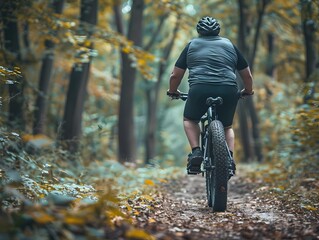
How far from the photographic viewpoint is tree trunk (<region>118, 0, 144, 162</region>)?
13766 millimetres

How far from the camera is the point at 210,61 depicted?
5.75m

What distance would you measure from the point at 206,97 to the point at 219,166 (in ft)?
3.04

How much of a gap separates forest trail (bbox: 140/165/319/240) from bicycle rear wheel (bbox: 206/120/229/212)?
16cm

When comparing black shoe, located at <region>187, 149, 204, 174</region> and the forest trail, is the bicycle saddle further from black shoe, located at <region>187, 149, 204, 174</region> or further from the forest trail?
the forest trail

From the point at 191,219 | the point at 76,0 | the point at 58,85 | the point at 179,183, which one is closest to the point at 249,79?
the point at 191,219

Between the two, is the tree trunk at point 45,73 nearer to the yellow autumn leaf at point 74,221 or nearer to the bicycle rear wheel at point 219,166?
the bicycle rear wheel at point 219,166

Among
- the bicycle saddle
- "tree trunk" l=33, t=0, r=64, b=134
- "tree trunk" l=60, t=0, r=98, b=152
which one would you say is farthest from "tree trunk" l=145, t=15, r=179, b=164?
the bicycle saddle

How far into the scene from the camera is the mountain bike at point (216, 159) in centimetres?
532

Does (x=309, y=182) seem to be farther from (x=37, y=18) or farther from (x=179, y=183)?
(x=37, y=18)

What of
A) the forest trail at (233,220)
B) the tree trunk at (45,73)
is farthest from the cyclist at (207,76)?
the tree trunk at (45,73)

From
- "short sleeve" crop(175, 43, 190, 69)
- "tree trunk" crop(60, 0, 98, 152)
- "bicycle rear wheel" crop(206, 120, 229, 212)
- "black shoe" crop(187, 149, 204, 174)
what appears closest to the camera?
"bicycle rear wheel" crop(206, 120, 229, 212)

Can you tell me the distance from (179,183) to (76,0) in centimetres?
469

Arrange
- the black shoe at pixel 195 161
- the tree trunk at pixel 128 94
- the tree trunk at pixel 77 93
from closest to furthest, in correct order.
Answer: the black shoe at pixel 195 161, the tree trunk at pixel 77 93, the tree trunk at pixel 128 94

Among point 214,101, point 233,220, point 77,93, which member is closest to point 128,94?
point 77,93
